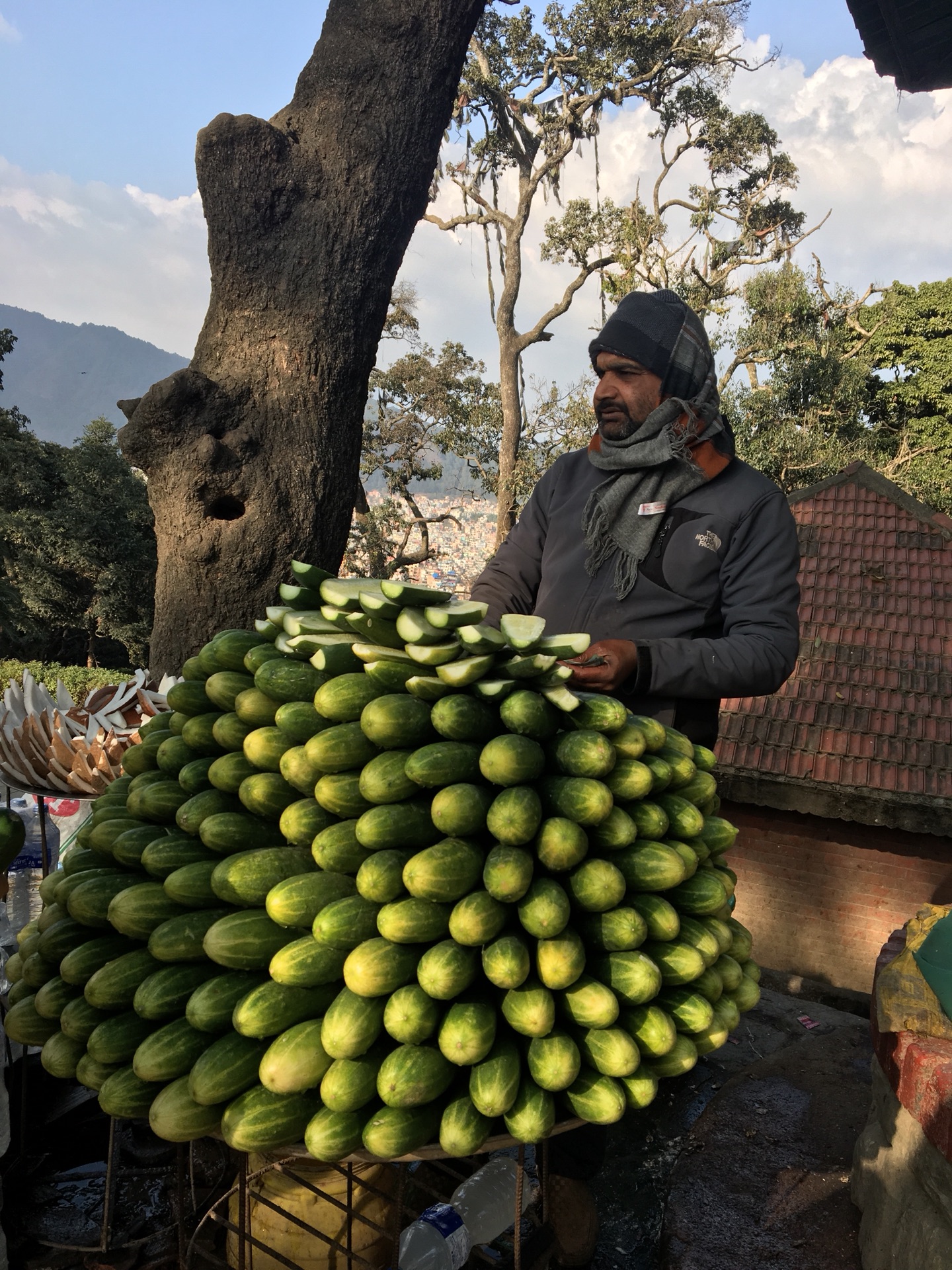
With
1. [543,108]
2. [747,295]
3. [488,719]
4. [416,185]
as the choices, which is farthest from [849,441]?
[488,719]

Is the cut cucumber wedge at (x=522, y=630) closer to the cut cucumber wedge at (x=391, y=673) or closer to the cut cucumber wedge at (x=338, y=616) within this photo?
the cut cucumber wedge at (x=391, y=673)

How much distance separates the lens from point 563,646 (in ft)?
5.52

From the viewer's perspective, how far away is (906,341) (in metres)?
24.5

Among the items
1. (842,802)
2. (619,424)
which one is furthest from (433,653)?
(842,802)

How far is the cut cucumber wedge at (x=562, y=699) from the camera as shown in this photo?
1583mm

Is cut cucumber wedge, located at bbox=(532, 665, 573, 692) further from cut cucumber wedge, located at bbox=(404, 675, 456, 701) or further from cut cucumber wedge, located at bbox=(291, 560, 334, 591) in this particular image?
cut cucumber wedge, located at bbox=(291, 560, 334, 591)

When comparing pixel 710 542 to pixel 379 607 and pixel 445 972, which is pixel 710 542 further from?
pixel 445 972

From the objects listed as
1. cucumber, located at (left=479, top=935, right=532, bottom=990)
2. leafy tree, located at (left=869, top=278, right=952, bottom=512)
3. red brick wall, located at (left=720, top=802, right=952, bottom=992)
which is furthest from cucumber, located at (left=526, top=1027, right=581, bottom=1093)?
leafy tree, located at (left=869, top=278, right=952, bottom=512)

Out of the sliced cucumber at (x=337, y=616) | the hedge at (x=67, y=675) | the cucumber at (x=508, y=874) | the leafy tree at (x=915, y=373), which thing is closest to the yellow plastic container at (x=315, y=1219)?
the cucumber at (x=508, y=874)

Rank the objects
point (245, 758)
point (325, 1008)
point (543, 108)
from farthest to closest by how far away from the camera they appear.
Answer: point (543, 108)
point (245, 758)
point (325, 1008)

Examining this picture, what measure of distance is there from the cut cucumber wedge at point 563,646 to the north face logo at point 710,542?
90 centimetres

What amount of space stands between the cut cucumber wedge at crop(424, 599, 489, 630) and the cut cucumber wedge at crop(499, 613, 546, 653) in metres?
0.06

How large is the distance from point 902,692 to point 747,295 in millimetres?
15738

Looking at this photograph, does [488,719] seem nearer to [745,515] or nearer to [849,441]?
[745,515]
